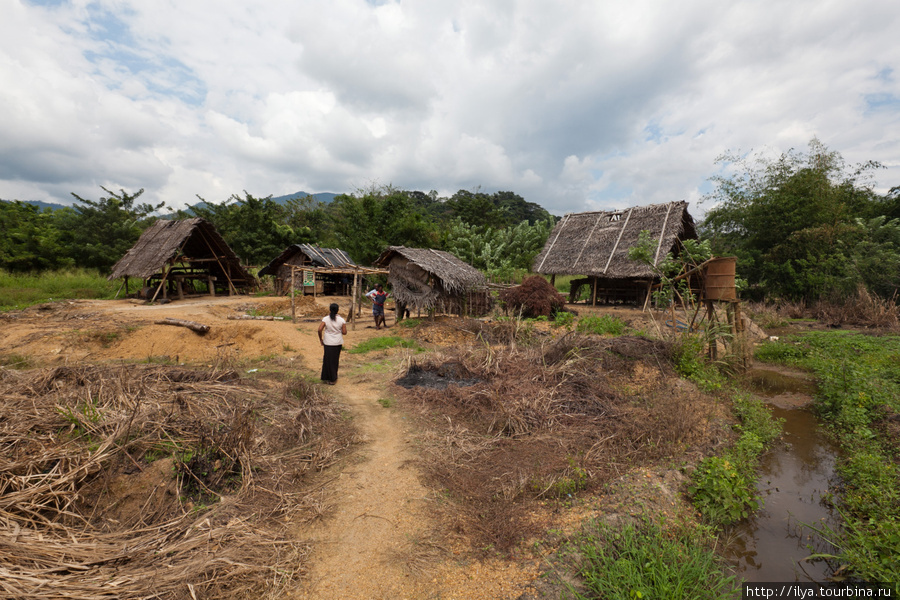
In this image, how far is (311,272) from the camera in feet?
63.3

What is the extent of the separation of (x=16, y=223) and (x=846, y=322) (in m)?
34.1

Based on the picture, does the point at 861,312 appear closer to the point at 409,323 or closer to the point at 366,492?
the point at 409,323

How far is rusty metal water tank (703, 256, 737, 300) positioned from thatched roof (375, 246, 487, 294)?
638 centimetres

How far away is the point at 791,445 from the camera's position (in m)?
5.38

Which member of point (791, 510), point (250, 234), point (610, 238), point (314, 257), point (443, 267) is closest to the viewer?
point (791, 510)

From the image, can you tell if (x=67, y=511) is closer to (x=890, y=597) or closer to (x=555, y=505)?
(x=555, y=505)

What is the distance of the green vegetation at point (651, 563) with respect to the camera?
255 cm

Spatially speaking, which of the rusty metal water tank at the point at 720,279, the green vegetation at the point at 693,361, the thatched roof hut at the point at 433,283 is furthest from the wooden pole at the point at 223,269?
the rusty metal water tank at the point at 720,279

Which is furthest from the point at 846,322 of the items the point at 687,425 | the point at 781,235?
the point at 687,425

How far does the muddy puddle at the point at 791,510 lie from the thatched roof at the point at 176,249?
18805mm

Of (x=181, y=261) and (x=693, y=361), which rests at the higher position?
(x=181, y=261)

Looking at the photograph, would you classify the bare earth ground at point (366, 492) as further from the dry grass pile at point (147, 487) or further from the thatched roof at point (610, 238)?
the thatched roof at point (610, 238)

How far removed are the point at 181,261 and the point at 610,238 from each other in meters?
18.8

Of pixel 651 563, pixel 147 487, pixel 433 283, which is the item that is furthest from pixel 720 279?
pixel 147 487
